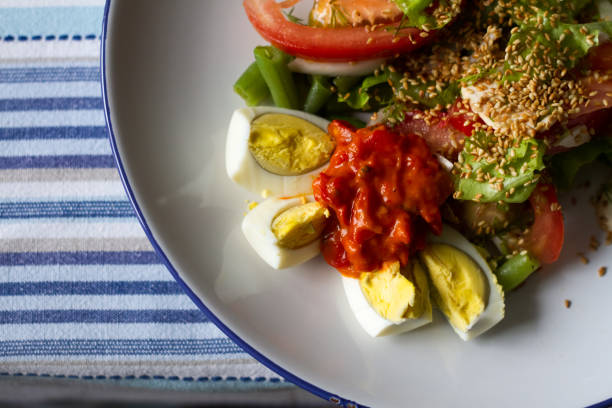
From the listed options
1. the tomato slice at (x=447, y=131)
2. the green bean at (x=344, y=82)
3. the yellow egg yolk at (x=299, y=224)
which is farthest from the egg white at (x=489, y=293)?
the green bean at (x=344, y=82)

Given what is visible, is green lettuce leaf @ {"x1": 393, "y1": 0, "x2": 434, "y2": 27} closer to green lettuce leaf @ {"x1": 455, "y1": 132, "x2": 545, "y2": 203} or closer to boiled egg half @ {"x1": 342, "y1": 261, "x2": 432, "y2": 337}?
green lettuce leaf @ {"x1": 455, "y1": 132, "x2": 545, "y2": 203}

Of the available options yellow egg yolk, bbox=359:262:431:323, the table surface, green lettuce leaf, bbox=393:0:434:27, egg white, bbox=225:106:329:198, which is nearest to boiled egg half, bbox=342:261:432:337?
yellow egg yolk, bbox=359:262:431:323

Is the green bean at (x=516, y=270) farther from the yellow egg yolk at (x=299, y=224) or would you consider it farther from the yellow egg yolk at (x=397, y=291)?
the yellow egg yolk at (x=299, y=224)

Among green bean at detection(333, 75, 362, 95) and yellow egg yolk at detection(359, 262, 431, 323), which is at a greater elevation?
green bean at detection(333, 75, 362, 95)

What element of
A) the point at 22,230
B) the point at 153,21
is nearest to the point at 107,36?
the point at 153,21

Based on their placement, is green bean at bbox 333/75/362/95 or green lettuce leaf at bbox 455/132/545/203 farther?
green bean at bbox 333/75/362/95

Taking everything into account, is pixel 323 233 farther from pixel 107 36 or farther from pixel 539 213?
pixel 107 36
